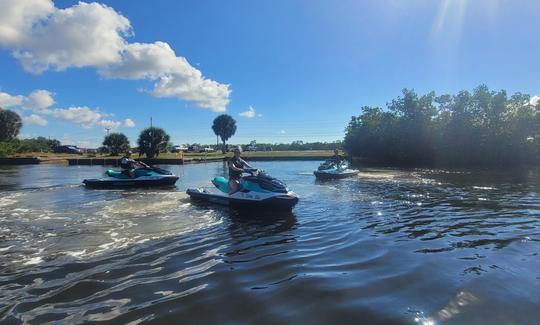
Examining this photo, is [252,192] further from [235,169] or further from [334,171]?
[334,171]

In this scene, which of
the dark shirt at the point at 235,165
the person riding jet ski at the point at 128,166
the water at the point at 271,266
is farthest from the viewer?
the person riding jet ski at the point at 128,166

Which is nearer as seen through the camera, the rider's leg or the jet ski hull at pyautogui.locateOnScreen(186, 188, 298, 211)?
the jet ski hull at pyautogui.locateOnScreen(186, 188, 298, 211)

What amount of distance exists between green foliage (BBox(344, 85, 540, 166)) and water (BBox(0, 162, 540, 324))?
3916 centimetres

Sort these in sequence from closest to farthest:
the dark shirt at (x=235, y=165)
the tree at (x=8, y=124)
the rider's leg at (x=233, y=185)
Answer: the rider's leg at (x=233, y=185)
the dark shirt at (x=235, y=165)
the tree at (x=8, y=124)

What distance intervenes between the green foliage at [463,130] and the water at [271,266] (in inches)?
1542

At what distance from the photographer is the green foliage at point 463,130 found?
151 feet

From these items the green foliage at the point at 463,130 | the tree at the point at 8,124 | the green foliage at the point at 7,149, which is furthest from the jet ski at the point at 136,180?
the tree at the point at 8,124

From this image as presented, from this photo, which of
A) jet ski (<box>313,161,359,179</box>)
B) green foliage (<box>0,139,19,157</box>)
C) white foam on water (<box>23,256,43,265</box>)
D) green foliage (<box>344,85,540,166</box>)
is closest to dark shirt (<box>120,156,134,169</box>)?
jet ski (<box>313,161,359,179</box>)

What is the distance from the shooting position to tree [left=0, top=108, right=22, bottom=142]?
239 feet

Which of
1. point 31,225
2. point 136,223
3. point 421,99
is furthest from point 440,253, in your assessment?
point 421,99

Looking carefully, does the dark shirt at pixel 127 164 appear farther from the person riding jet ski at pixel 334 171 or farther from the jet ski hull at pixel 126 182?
the person riding jet ski at pixel 334 171

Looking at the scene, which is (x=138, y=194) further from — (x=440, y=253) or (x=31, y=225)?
(x=440, y=253)

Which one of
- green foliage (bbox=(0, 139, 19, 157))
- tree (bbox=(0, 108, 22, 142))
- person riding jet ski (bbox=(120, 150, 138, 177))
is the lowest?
person riding jet ski (bbox=(120, 150, 138, 177))

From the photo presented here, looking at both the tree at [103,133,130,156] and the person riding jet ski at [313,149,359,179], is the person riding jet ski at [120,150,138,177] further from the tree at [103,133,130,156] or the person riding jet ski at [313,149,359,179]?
the tree at [103,133,130,156]
